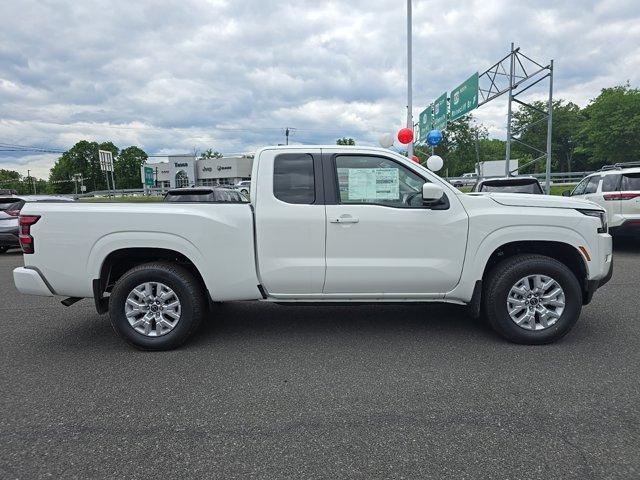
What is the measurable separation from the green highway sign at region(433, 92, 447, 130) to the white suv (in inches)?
421

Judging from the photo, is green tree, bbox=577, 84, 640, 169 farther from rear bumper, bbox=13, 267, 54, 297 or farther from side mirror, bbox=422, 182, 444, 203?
rear bumper, bbox=13, 267, 54, 297

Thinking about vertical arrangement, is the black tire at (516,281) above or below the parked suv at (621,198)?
below

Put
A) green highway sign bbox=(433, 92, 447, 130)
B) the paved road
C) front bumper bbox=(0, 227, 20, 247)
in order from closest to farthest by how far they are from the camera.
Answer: the paved road, front bumper bbox=(0, 227, 20, 247), green highway sign bbox=(433, 92, 447, 130)

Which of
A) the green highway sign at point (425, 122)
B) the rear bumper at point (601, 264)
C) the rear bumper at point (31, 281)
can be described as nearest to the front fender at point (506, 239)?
the rear bumper at point (601, 264)

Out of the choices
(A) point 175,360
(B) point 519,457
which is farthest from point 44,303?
(B) point 519,457

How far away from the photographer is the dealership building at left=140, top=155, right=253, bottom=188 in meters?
64.1

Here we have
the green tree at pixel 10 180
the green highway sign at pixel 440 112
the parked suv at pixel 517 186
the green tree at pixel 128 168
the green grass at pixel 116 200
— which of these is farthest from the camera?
the green tree at pixel 10 180

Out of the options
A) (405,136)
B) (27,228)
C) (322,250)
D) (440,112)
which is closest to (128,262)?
(27,228)

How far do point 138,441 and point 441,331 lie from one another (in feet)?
10.1

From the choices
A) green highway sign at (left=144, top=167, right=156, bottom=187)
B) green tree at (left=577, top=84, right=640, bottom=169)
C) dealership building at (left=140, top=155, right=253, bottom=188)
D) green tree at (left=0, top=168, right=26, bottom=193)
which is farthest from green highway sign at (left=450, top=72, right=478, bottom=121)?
green tree at (left=0, top=168, right=26, bottom=193)

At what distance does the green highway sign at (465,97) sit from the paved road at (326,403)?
1364 centimetres

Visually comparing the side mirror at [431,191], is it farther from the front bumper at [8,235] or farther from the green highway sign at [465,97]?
the green highway sign at [465,97]

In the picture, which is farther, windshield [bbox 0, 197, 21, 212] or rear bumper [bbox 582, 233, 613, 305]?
windshield [bbox 0, 197, 21, 212]

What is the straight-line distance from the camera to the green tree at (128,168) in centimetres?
11369
